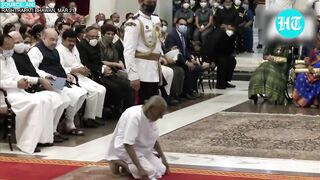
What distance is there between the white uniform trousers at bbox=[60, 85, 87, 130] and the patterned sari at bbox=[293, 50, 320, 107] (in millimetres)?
3992

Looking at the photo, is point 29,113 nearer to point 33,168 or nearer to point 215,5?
point 33,168

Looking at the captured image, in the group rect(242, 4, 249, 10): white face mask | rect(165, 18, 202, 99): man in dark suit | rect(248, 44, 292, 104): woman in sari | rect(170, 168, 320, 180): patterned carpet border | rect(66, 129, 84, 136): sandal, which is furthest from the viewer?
rect(242, 4, 249, 10): white face mask

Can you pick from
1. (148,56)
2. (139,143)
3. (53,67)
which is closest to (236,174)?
(139,143)

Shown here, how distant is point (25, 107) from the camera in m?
7.29

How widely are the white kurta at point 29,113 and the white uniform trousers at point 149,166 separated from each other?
5.34ft

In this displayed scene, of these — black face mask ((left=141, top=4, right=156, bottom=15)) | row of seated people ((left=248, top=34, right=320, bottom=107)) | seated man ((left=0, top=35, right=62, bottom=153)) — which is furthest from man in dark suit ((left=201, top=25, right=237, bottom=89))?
black face mask ((left=141, top=4, right=156, bottom=15))

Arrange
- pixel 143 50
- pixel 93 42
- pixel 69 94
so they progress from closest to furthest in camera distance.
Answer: pixel 143 50, pixel 69 94, pixel 93 42

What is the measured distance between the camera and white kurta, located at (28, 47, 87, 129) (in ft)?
26.5

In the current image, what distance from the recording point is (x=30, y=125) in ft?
23.9

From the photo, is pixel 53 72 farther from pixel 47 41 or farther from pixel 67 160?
pixel 67 160

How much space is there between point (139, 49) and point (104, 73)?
2710 mm

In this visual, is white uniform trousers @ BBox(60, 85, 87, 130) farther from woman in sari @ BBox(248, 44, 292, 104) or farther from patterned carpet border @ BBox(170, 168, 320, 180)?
woman in sari @ BBox(248, 44, 292, 104)

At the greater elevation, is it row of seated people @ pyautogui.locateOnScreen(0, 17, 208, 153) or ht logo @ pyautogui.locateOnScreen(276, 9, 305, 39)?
ht logo @ pyautogui.locateOnScreen(276, 9, 305, 39)

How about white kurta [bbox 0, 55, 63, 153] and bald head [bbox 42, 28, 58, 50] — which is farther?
bald head [bbox 42, 28, 58, 50]
